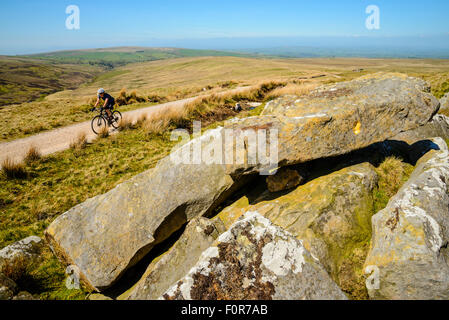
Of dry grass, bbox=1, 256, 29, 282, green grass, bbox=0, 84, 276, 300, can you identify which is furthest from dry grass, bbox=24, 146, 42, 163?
dry grass, bbox=1, 256, 29, 282

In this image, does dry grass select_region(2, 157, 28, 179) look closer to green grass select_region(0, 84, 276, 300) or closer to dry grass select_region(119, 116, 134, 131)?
green grass select_region(0, 84, 276, 300)

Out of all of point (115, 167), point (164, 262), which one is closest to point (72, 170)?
point (115, 167)

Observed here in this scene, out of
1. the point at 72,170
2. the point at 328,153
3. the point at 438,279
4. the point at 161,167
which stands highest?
the point at 328,153

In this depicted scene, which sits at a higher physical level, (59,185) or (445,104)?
(445,104)

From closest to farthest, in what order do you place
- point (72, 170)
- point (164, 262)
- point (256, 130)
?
point (164, 262)
point (256, 130)
point (72, 170)

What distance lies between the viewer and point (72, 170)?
9.98m

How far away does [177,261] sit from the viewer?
197 inches

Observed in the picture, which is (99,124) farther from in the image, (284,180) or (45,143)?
(284,180)

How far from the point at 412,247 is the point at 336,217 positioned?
132 cm

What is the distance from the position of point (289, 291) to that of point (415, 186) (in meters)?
3.95

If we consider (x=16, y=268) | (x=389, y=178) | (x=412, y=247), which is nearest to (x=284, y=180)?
(x=389, y=178)
